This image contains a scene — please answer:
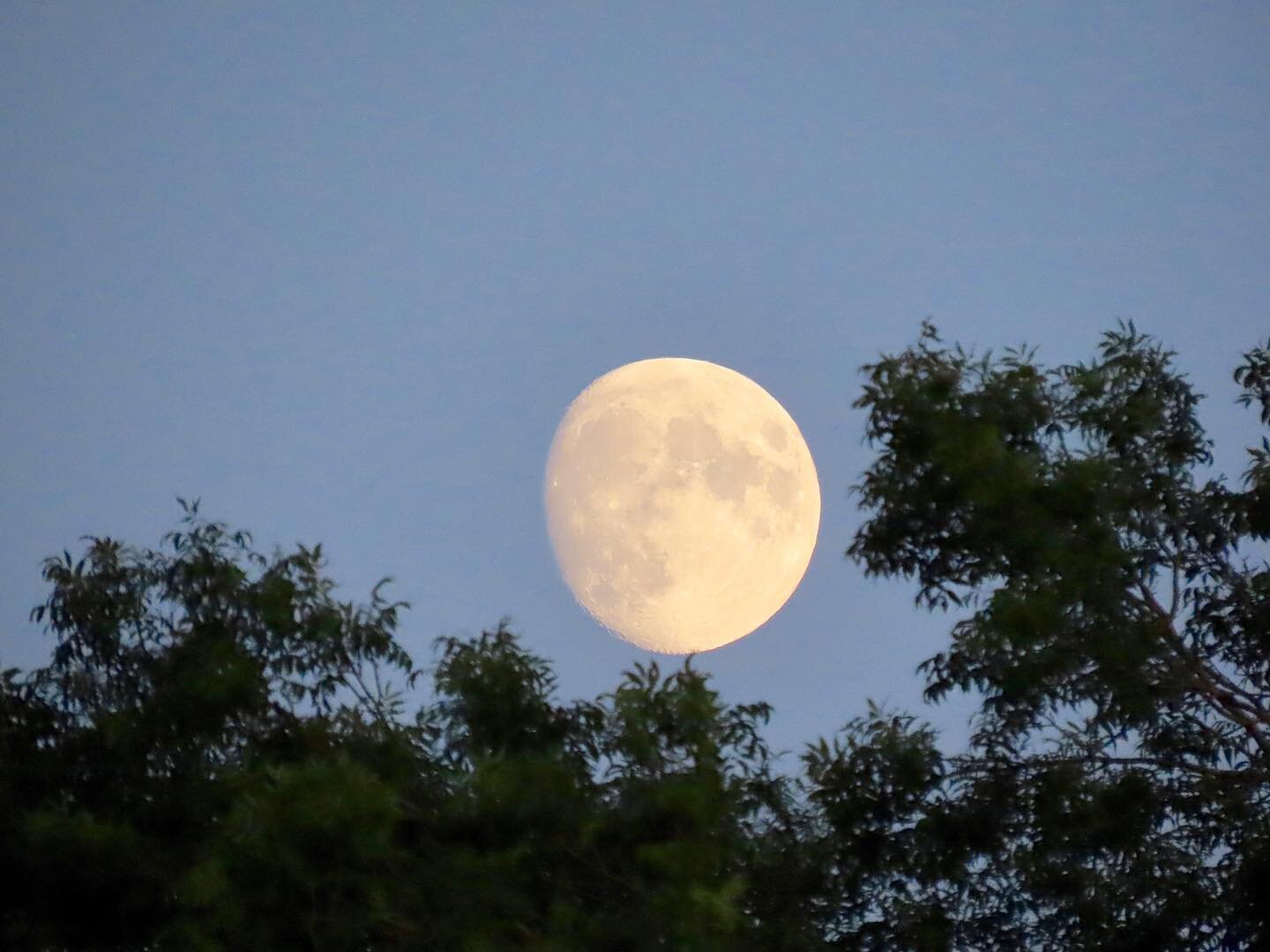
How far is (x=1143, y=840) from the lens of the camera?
47.9 feet

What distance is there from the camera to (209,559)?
1698cm

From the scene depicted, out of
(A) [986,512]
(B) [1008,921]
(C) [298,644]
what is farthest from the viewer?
(C) [298,644]

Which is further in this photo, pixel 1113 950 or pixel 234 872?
pixel 1113 950

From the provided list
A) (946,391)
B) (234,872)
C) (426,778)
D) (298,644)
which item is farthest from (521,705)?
(946,391)

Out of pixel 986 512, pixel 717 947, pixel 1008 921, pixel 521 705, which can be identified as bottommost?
pixel 717 947

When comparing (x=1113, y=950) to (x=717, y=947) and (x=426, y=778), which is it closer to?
(x=717, y=947)

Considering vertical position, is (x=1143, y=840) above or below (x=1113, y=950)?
above

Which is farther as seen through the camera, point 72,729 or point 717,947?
point 72,729

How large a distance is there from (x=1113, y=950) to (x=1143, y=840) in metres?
0.99

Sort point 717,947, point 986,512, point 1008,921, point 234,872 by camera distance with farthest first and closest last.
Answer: point 1008,921 < point 986,512 < point 234,872 < point 717,947

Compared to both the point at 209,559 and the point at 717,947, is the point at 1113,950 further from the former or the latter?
the point at 209,559

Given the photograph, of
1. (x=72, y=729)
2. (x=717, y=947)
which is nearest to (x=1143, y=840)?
(x=717, y=947)

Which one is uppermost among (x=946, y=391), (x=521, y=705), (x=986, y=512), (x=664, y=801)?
(x=946, y=391)

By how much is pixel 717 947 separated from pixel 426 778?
4.54m
